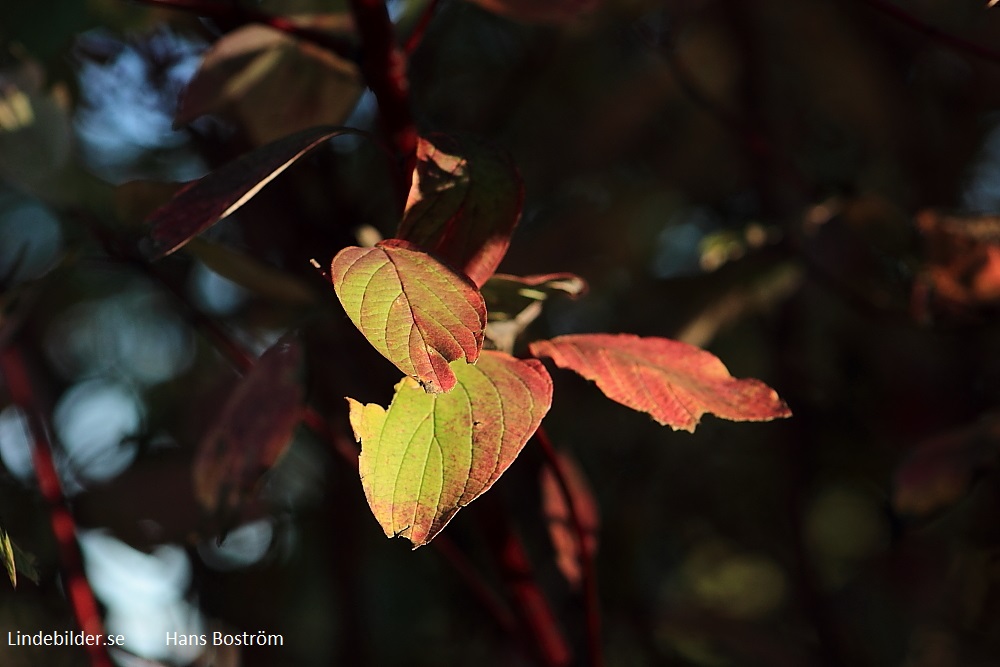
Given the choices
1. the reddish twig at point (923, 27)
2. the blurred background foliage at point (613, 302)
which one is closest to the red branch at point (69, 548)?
the blurred background foliage at point (613, 302)

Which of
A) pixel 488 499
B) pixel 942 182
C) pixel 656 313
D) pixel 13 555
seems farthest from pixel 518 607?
pixel 942 182

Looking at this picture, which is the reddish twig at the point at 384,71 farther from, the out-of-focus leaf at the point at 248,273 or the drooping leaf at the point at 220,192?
the out-of-focus leaf at the point at 248,273

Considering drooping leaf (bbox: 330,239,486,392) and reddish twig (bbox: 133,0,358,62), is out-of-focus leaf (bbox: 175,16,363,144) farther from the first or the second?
drooping leaf (bbox: 330,239,486,392)

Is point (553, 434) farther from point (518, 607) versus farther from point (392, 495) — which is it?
point (392, 495)

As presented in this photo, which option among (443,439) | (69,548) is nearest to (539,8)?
(443,439)

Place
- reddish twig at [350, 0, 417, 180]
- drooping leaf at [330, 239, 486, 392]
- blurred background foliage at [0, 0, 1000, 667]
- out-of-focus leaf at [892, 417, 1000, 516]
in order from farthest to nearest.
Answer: blurred background foliage at [0, 0, 1000, 667], out-of-focus leaf at [892, 417, 1000, 516], reddish twig at [350, 0, 417, 180], drooping leaf at [330, 239, 486, 392]

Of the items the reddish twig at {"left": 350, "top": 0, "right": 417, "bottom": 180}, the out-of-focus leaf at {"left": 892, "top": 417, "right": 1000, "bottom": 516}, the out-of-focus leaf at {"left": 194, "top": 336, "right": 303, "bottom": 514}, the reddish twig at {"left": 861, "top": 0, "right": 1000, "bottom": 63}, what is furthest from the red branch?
the reddish twig at {"left": 861, "top": 0, "right": 1000, "bottom": 63}
